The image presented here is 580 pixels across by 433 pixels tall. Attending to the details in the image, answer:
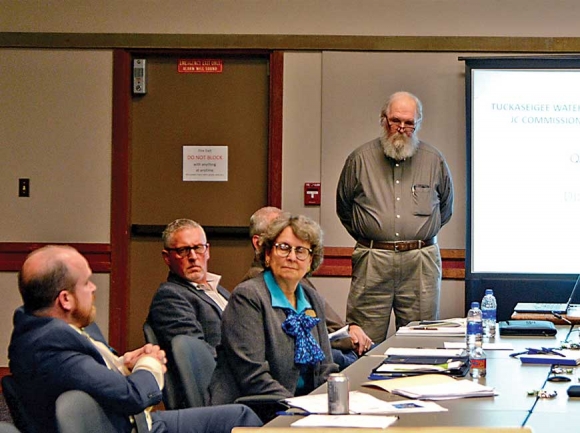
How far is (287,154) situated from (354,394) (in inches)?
158

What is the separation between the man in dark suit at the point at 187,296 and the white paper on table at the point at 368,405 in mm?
1362

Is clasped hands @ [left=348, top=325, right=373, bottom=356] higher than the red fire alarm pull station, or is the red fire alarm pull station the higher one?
the red fire alarm pull station

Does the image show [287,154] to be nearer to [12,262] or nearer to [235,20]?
[235,20]

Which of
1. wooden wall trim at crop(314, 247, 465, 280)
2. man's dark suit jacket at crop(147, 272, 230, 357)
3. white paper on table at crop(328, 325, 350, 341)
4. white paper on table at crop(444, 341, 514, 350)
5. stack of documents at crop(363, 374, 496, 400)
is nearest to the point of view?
stack of documents at crop(363, 374, 496, 400)

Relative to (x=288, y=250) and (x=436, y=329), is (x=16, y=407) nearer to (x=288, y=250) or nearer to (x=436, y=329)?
(x=288, y=250)

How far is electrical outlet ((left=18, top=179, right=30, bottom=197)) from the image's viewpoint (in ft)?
21.8

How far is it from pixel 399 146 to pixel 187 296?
1.75 m

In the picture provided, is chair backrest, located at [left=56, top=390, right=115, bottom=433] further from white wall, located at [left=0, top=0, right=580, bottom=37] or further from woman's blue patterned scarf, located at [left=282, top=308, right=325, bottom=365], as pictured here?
white wall, located at [left=0, top=0, right=580, bottom=37]

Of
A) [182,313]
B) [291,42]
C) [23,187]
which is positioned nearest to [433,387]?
[182,313]

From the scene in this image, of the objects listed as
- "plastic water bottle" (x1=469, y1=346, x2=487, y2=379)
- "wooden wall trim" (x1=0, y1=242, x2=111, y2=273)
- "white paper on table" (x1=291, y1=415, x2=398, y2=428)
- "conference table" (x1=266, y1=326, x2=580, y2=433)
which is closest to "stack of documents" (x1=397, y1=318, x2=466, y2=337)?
"conference table" (x1=266, y1=326, x2=580, y2=433)

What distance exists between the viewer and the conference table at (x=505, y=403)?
2244 millimetres

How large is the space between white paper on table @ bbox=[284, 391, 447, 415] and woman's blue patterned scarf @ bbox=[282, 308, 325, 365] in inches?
31.8

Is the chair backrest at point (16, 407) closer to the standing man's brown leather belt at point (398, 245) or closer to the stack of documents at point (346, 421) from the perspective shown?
the stack of documents at point (346, 421)

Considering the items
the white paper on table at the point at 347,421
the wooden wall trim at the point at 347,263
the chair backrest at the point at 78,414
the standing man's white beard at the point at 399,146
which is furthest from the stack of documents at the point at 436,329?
the chair backrest at the point at 78,414
